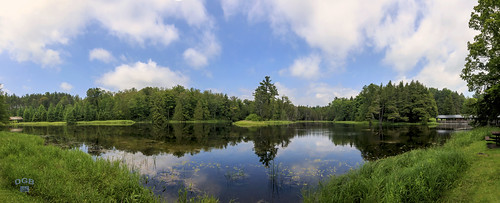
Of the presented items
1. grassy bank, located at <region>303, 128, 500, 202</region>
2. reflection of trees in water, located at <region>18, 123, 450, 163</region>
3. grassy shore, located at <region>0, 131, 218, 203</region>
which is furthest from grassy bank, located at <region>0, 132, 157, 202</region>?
Answer: reflection of trees in water, located at <region>18, 123, 450, 163</region>

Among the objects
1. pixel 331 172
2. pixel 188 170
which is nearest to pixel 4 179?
pixel 188 170

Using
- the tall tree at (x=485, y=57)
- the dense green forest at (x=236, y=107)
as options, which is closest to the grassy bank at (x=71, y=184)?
the tall tree at (x=485, y=57)

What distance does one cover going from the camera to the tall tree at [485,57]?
48.8 feet

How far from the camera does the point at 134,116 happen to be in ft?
286

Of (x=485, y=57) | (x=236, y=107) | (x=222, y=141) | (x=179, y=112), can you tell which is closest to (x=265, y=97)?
(x=236, y=107)

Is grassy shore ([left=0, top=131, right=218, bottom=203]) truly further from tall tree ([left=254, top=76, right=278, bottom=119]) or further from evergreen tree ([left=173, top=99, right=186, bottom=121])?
evergreen tree ([left=173, top=99, right=186, bottom=121])

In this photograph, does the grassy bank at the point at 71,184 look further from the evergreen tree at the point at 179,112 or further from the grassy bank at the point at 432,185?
the evergreen tree at the point at 179,112

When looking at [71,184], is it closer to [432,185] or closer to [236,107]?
[432,185]

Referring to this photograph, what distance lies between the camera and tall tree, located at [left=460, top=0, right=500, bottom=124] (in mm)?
14883

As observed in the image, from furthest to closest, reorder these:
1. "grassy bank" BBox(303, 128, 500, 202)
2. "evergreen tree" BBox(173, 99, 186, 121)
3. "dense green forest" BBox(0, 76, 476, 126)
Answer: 1. "evergreen tree" BBox(173, 99, 186, 121)
2. "dense green forest" BBox(0, 76, 476, 126)
3. "grassy bank" BBox(303, 128, 500, 202)

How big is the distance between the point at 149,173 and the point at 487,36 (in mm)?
26881

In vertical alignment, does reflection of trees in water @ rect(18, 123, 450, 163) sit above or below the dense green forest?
below

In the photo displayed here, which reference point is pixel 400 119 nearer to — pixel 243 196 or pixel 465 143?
pixel 465 143

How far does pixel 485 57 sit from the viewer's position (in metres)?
16.5
